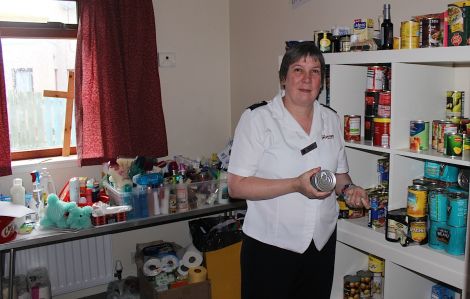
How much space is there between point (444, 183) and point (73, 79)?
217 centimetres

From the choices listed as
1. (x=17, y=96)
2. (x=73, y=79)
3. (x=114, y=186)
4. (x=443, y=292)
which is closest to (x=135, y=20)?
(x=73, y=79)

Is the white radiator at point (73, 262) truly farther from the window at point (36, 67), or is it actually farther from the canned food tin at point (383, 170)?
the canned food tin at point (383, 170)

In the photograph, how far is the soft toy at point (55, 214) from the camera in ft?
7.20

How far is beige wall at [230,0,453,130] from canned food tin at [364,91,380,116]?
1.46 ft

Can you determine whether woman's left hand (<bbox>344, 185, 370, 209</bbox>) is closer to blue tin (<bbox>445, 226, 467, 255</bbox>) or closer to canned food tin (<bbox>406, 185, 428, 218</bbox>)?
canned food tin (<bbox>406, 185, 428, 218</bbox>)

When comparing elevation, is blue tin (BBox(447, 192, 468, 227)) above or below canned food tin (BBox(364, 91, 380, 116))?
below

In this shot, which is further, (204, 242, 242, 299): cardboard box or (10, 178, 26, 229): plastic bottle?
(204, 242, 242, 299): cardboard box

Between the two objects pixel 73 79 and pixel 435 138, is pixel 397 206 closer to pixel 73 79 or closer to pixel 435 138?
pixel 435 138

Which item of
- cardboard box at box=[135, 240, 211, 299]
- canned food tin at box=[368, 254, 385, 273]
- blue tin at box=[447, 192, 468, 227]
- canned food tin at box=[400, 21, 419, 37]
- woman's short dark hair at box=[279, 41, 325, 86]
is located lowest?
cardboard box at box=[135, 240, 211, 299]

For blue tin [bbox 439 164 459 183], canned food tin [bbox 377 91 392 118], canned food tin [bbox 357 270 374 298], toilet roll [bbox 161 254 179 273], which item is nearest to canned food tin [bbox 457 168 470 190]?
blue tin [bbox 439 164 459 183]

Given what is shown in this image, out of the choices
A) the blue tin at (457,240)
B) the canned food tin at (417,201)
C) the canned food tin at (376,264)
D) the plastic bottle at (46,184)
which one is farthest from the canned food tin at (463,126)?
the plastic bottle at (46,184)

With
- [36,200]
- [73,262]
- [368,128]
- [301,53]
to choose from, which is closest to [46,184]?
[36,200]

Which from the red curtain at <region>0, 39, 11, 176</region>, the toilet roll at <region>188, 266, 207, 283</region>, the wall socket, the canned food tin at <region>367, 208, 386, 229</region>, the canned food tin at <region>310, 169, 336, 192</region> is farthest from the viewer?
the wall socket

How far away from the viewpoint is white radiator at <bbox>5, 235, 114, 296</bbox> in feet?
8.62
